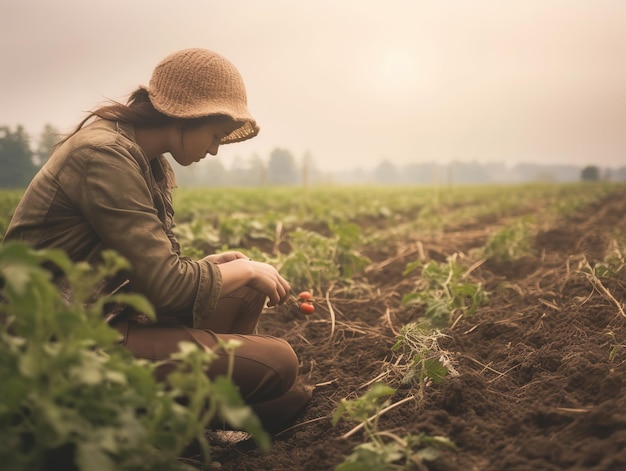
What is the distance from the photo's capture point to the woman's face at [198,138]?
2.19 m

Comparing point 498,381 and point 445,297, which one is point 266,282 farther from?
point 445,297

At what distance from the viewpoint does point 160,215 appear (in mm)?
2295

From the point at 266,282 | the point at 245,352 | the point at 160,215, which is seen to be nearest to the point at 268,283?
the point at 266,282

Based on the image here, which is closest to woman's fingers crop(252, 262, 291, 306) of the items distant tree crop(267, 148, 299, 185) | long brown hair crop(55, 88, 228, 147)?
long brown hair crop(55, 88, 228, 147)

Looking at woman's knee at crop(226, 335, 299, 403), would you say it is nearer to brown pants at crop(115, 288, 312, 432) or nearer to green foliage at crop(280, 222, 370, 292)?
brown pants at crop(115, 288, 312, 432)

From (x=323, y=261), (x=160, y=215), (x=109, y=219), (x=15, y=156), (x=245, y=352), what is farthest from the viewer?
(x=15, y=156)

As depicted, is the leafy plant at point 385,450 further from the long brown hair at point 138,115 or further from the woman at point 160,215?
the long brown hair at point 138,115

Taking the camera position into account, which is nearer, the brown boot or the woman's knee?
the woman's knee

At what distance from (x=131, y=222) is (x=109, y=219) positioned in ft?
0.22

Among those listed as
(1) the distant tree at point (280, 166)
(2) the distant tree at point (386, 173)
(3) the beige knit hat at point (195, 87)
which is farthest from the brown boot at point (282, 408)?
(2) the distant tree at point (386, 173)

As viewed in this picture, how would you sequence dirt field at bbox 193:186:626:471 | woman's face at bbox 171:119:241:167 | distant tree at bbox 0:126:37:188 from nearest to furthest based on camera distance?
dirt field at bbox 193:186:626:471 → woman's face at bbox 171:119:241:167 → distant tree at bbox 0:126:37:188

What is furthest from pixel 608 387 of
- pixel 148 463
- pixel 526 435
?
pixel 148 463

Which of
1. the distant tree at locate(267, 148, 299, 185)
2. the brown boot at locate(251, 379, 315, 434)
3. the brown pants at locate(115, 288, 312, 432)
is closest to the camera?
the brown pants at locate(115, 288, 312, 432)

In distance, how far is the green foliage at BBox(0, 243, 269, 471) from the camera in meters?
1.22
